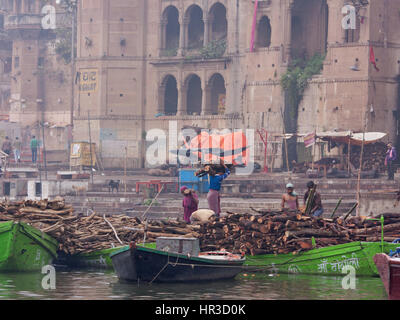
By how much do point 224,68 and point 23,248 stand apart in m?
25.0

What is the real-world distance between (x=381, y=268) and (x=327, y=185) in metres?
Result: 16.6

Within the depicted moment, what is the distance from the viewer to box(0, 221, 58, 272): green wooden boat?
1908 centimetres

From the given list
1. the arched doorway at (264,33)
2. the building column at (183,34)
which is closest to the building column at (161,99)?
the building column at (183,34)

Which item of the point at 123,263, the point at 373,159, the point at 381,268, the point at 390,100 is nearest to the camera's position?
the point at 381,268

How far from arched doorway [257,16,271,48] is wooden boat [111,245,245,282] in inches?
934

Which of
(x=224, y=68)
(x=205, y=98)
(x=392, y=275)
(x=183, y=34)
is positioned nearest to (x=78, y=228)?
(x=392, y=275)

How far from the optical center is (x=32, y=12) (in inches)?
2148

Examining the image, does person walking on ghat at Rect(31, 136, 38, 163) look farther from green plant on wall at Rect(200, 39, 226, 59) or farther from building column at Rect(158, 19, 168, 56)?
green plant on wall at Rect(200, 39, 226, 59)

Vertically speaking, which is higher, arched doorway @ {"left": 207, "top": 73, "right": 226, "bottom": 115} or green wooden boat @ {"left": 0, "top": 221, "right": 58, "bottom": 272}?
arched doorway @ {"left": 207, "top": 73, "right": 226, "bottom": 115}

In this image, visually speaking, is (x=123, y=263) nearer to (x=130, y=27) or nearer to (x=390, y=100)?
(x=390, y=100)

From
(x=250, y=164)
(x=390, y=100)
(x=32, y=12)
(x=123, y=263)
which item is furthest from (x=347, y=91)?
(x=32, y=12)

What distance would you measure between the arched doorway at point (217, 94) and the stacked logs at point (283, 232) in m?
24.7

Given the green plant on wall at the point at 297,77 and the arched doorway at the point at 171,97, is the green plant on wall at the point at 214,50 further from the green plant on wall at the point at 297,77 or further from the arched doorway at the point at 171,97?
the green plant on wall at the point at 297,77

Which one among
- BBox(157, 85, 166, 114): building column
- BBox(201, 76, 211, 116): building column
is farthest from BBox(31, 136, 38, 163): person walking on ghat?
BBox(201, 76, 211, 116): building column
